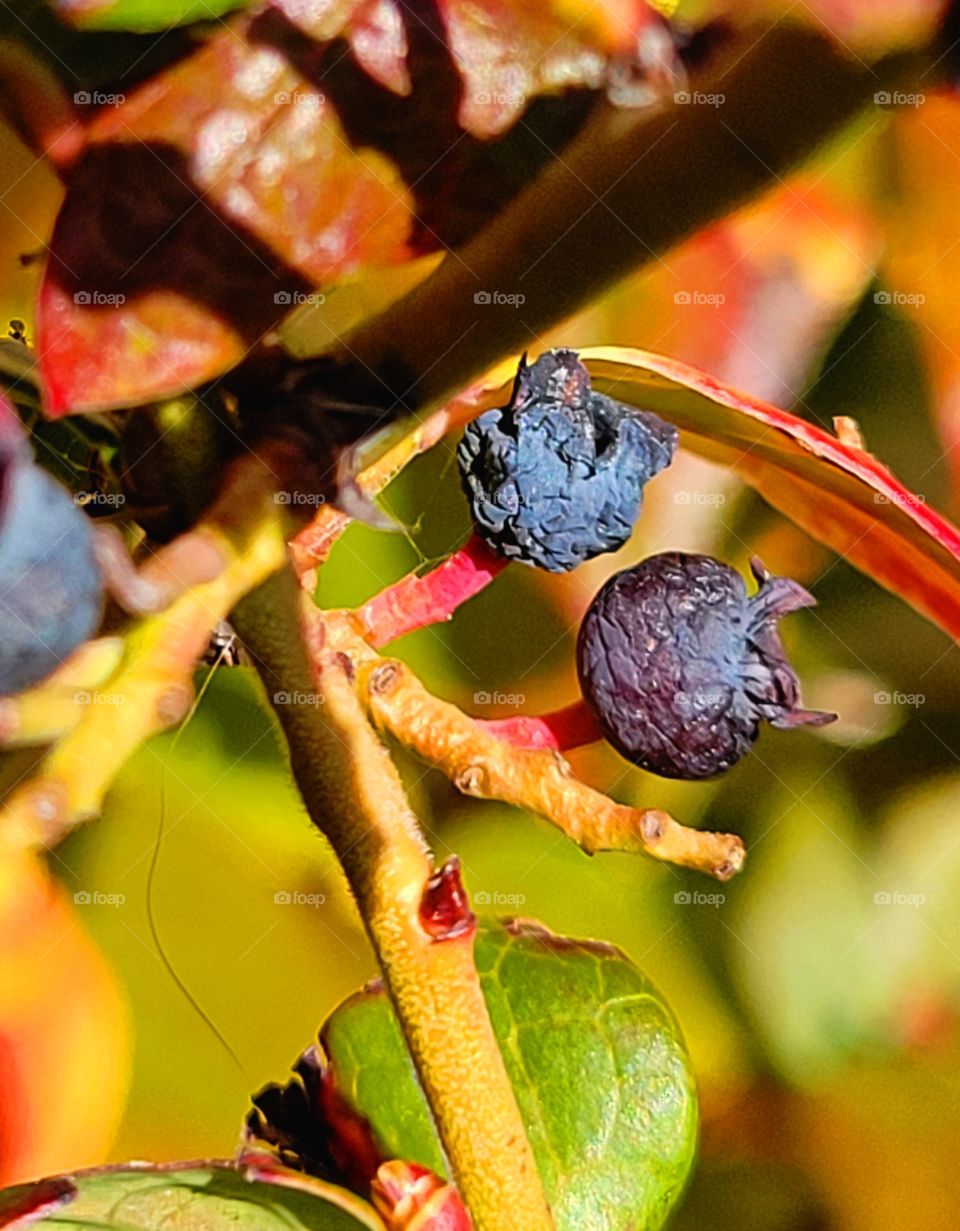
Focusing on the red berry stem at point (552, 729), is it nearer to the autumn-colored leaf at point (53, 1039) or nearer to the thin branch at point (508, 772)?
the thin branch at point (508, 772)

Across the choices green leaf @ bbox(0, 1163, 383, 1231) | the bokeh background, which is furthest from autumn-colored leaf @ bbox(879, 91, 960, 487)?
green leaf @ bbox(0, 1163, 383, 1231)

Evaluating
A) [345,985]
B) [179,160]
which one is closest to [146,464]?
[179,160]

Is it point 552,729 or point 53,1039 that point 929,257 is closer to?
point 552,729

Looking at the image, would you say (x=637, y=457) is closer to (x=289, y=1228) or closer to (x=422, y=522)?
(x=422, y=522)

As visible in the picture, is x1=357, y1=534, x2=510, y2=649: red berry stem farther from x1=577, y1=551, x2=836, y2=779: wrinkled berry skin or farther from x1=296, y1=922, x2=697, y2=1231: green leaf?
x1=296, y1=922, x2=697, y2=1231: green leaf

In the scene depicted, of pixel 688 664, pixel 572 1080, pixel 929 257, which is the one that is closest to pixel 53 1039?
pixel 572 1080
